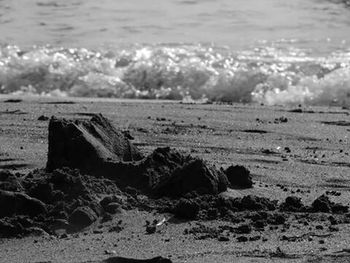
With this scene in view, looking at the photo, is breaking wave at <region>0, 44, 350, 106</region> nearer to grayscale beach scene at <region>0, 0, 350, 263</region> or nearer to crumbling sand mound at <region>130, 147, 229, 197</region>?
grayscale beach scene at <region>0, 0, 350, 263</region>

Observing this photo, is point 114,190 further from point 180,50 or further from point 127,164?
point 180,50

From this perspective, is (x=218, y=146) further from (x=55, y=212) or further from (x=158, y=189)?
(x=55, y=212)

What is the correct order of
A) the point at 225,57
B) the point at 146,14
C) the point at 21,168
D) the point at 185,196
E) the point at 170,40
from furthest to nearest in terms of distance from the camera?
1. the point at 146,14
2. the point at 170,40
3. the point at 225,57
4. the point at 21,168
5. the point at 185,196

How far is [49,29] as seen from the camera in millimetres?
14523

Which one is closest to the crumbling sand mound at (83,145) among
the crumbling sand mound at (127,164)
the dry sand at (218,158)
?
the crumbling sand mound at (127,164)

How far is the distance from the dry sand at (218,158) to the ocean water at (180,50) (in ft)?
6.16

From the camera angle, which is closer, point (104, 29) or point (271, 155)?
point (271, 155)

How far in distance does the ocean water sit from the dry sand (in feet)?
6.16

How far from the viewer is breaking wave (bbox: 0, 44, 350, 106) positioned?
10938 millimetres

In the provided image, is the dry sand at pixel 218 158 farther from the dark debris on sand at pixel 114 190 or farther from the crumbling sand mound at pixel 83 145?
the crumbling sand mound at pixel 83 145

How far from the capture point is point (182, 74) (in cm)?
1153

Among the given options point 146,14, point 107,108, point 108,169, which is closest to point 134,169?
point 108,169

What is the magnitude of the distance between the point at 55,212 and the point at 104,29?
10074 mm

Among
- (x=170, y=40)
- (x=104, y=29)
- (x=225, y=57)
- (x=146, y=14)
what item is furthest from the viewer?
(x=146, y=14)
